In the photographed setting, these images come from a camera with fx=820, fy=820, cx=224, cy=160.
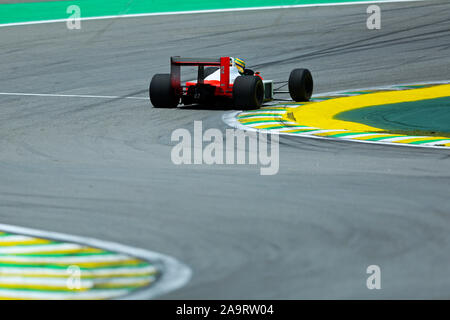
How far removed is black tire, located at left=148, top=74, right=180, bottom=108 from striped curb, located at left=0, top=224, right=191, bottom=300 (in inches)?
371

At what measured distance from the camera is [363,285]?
5117mm

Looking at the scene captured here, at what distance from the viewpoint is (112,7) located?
105 ft

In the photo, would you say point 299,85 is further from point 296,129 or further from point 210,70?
point 296,129

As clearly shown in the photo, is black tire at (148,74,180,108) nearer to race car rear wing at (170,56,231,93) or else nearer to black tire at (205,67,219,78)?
race car rear wing at (170,56,231,93)

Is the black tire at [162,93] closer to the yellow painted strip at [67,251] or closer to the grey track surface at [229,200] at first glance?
the grey track surface at [229,200]

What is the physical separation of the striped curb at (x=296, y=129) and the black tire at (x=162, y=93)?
4.71ft

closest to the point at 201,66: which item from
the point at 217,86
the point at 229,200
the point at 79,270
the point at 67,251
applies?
the point at 217,86

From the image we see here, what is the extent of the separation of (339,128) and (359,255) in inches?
283

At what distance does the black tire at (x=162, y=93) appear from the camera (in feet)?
51.4

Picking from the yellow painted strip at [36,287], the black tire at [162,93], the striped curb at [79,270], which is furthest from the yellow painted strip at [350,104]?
the yellow painted strip at [36,287]

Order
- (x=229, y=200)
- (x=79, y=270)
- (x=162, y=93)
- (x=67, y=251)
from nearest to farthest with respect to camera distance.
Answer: (x=79, y=270) → (x=67, y=251) → (x=229, y=200) → (x=162, y=93)

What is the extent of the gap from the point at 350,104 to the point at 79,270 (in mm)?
11276

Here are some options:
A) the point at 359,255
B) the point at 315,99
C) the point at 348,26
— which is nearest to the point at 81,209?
the point at 359,255

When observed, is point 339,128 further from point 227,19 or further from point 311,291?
point 227,19
